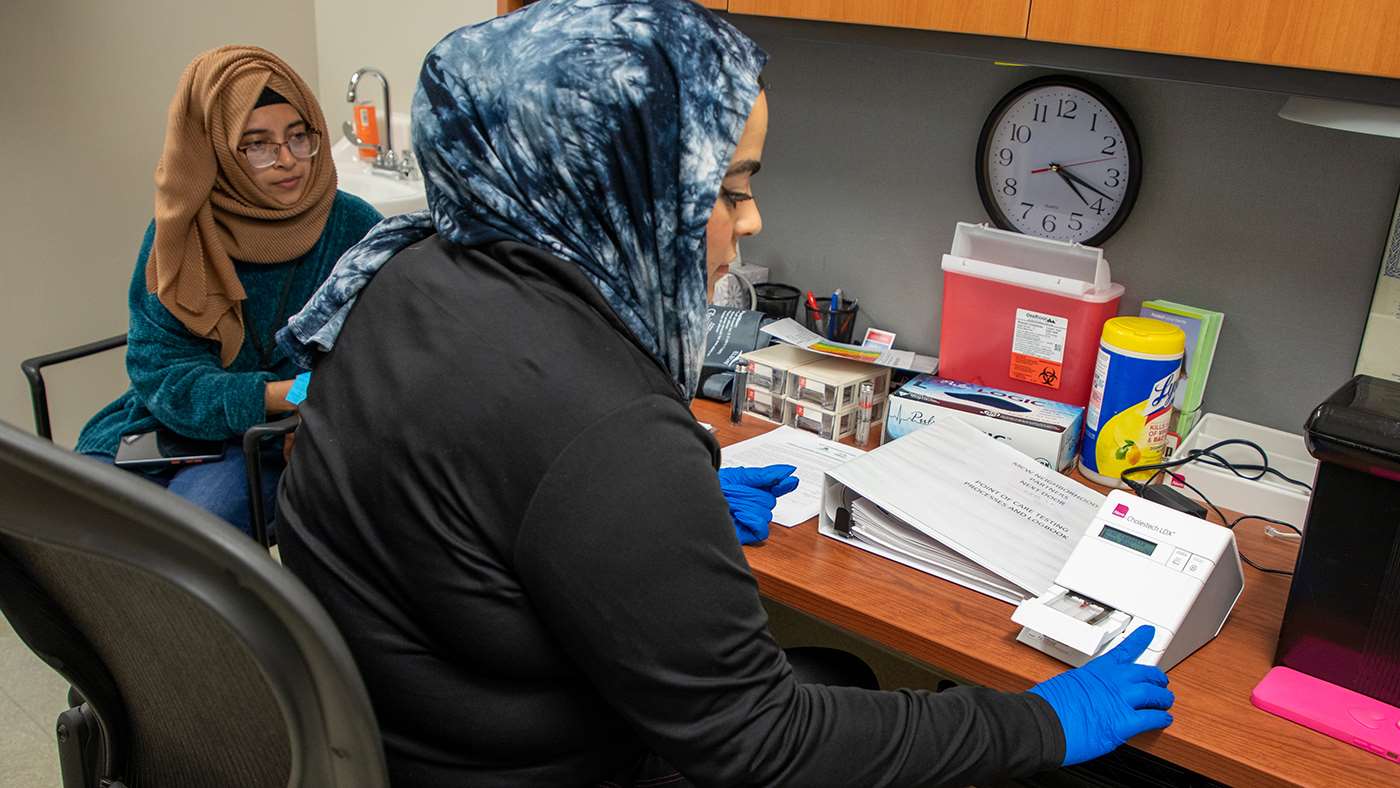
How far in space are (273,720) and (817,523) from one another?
0.91m

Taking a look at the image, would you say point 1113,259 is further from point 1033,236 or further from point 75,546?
point 75,546

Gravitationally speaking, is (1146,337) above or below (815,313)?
above

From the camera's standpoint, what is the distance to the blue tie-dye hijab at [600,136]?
97 cm

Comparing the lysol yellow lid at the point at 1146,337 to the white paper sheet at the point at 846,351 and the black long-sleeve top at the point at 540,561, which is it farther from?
the black long-sleeve top at the point at 540,561

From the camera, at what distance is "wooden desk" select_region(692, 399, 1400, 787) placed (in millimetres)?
1093

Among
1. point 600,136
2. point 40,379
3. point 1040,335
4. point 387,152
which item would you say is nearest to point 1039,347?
point 1040,335

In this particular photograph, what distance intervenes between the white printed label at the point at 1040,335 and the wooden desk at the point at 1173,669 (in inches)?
15.1

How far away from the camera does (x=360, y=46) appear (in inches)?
119

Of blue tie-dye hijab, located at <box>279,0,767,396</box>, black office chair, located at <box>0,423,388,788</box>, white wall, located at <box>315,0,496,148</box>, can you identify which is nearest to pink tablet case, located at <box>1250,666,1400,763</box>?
blue tie-dye hijab, located at <box>279,0,767,396</box>

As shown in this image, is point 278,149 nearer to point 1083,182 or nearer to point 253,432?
point 253,432

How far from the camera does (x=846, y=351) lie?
182 cm

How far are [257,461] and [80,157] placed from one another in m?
1.36

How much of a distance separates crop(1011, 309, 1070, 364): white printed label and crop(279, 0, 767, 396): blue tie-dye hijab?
0.85 m

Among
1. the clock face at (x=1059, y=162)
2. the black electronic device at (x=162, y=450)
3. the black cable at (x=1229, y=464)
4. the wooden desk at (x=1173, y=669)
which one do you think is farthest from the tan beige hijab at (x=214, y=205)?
the black cable at (x=1229, y=464)
